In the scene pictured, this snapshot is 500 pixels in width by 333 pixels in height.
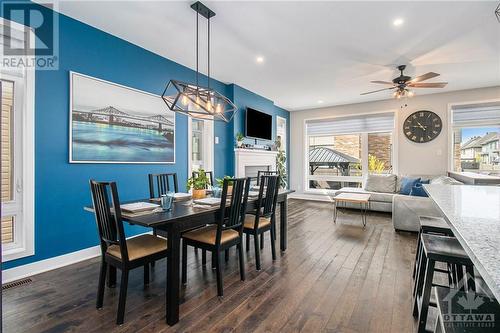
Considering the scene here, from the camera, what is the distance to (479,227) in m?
0.96

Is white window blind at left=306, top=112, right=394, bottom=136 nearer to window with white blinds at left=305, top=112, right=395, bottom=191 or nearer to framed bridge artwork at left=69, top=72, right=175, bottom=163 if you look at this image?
window with white blinds at left=305, top=112, right=395, bottom=191

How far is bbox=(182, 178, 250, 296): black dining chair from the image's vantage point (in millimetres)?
2188

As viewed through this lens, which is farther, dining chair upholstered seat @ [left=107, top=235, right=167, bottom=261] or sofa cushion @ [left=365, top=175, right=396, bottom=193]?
sofa cushion @ [left=365, top=175, right=396, bottom=193]

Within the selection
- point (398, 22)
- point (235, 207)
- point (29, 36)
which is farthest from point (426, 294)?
point (29, 36)

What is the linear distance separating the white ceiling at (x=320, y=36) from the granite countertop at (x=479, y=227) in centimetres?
218

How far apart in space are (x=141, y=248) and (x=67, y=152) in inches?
65.9

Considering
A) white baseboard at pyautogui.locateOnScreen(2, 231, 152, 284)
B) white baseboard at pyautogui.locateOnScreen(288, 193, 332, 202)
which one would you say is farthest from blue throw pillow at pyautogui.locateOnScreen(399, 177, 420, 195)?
white baseboard at pyautogui.locateOnScreen(2, 231, 152, 284)

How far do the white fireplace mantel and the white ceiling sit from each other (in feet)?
4.97

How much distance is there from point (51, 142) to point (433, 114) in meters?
7.16

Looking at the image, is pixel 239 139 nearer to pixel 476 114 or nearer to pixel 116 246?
pixel 116 246

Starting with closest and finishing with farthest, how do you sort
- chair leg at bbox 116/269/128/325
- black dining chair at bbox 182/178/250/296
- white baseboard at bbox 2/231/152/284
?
1. chair leg at bbox 116/269/128/325
2. black dining chair at bbox 182/178/250/296
3. white baseboard at bbox 2/231/152/284

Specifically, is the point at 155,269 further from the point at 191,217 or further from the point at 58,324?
the point at 191,217

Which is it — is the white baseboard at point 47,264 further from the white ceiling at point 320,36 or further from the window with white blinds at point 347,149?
the window with white blinds at point 347,149

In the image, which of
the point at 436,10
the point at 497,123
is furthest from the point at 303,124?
the point at 436,10
